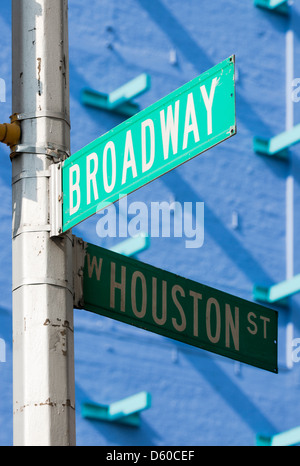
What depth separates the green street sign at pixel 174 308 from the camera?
602cm

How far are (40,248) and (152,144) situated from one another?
72cm

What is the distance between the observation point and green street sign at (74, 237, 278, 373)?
602 centimetres

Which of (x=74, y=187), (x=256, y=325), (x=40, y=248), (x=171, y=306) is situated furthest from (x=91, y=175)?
(x=256, y=325)

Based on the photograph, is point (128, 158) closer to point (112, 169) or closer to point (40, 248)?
point (112, 169)

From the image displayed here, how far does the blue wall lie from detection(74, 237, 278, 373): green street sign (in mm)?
8505

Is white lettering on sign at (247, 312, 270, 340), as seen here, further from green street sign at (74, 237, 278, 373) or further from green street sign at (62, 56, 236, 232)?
green street sign at (62, 56, 236, 232)

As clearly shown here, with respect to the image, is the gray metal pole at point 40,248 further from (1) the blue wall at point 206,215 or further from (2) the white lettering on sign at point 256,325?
(1) the blue wall at point 206,215

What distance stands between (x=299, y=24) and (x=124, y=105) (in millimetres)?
3863

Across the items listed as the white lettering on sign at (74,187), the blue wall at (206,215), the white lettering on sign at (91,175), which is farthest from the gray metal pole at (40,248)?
the blue wall at (206,215)

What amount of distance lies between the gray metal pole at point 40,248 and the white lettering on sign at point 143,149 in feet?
0.72

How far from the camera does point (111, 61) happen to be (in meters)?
17.1
